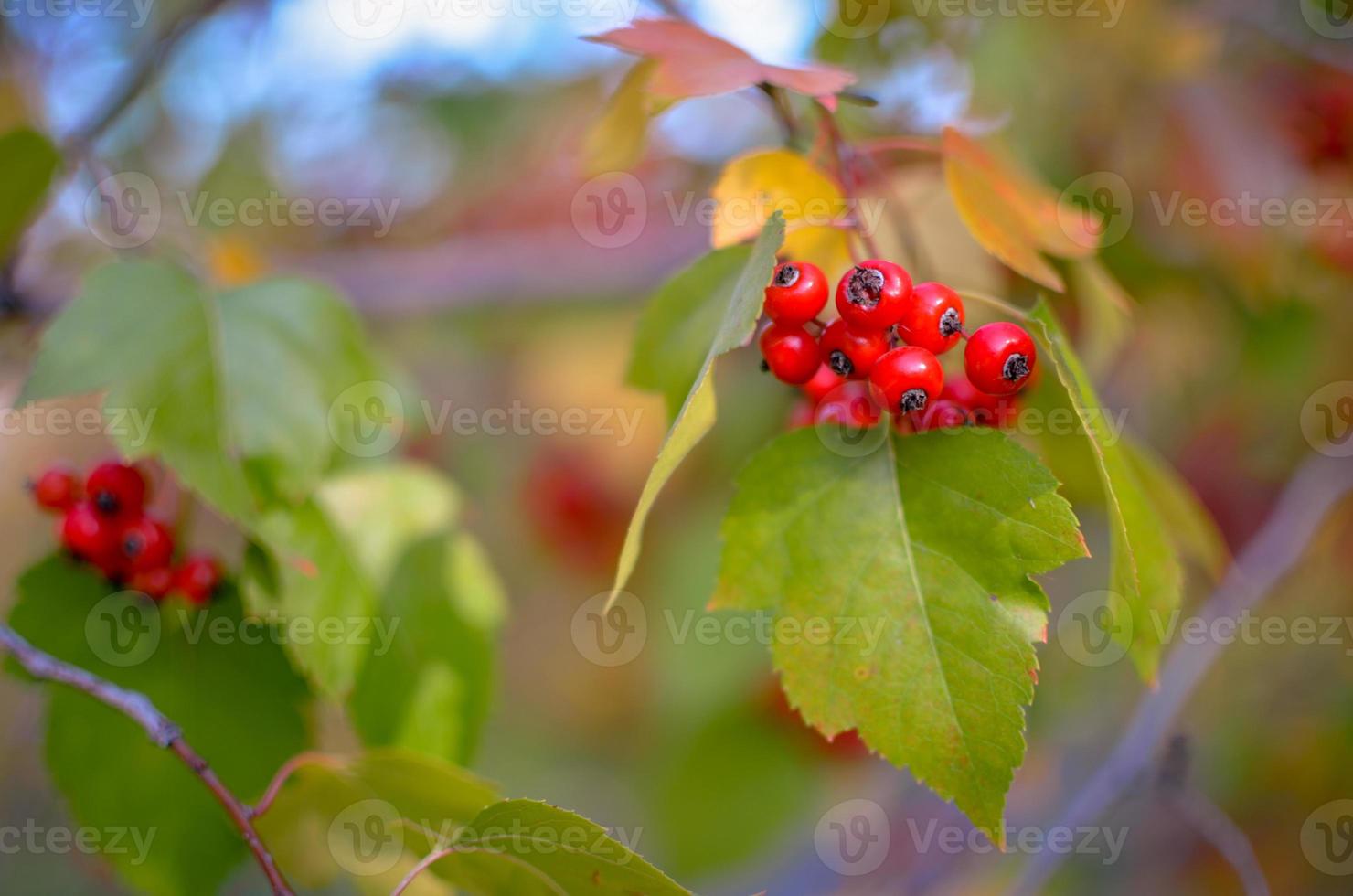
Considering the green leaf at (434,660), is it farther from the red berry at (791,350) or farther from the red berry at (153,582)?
the red berry at (791,350)

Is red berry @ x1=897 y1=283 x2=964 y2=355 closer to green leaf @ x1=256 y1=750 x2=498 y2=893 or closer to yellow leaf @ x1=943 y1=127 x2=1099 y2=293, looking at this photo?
yellow leaf @ x1=943 y1=127 x2=1099 y2=293

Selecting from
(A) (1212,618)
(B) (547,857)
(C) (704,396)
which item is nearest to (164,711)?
(B) (547,857)

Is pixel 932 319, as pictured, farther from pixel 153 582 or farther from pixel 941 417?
pixel 153 582

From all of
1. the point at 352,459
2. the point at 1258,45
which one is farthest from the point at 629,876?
the point at 1258,45

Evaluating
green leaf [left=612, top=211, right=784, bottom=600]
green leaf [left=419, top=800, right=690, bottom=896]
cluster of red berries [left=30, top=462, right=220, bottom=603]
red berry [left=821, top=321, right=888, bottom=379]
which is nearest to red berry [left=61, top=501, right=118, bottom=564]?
cluster of red berries [left=30, top=462, right=220, bottom=603]

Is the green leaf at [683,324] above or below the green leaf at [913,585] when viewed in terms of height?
above

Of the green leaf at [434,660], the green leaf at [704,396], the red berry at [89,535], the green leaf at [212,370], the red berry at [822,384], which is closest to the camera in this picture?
the green leaf at [704,396]

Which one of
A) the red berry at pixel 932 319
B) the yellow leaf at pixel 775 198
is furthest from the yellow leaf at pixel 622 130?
the red berry at pixel 932 319

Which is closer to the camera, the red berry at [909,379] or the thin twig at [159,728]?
the red berry at [909,379]
